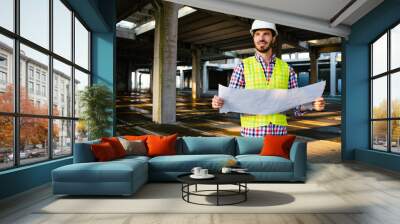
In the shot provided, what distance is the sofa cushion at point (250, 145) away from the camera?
21.9 feet

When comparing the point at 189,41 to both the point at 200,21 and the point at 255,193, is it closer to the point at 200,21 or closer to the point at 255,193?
the point at 200,21

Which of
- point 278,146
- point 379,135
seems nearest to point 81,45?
point 278,146

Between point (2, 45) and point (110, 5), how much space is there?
13.8 feet

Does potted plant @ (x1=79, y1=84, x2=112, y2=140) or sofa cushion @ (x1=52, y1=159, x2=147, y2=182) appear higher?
potted plant @ (x1=79, y1=84, x2=112, y2=140)

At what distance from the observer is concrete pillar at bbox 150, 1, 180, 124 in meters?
12.3

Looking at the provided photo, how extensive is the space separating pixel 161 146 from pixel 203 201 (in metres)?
2.12

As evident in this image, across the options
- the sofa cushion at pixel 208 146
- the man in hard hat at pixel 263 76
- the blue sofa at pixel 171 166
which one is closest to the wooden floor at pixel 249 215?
the blue sofa at pixel 171 166

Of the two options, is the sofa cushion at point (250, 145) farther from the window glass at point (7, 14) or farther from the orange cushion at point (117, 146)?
the window glass at point (7, 14)

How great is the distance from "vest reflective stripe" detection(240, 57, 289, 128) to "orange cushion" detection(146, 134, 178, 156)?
9.70 ft

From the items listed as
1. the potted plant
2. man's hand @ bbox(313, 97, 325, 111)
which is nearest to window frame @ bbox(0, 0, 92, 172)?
the potted plant

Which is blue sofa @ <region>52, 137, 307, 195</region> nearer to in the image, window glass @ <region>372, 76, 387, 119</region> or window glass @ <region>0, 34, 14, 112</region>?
window glass @ <region>0, 34, 14, 112</region>

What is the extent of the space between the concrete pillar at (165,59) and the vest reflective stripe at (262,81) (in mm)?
8663

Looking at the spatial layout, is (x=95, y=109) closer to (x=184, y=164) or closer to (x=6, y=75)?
(x=184, y=164)

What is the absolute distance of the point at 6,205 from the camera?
4.39 m
